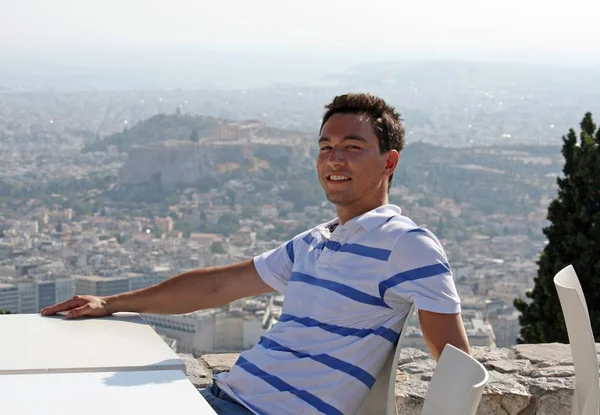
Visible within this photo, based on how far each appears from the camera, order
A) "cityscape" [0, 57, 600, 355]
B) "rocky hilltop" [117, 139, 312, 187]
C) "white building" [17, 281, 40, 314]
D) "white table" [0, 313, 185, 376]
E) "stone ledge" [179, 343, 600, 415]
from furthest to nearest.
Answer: "rocky hilltop" [117, 139, 312, 187] → "cityscape" [0, 57, 600, 355] → "white building" [17, 281, 40, 314] → "stone ledge" [179, 343, 600, 415] → "white table" [0, 313, 185, 376]

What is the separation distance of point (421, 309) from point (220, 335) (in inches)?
339

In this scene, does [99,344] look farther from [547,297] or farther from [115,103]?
[115,103]

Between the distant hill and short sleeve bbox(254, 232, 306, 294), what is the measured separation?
25559mm

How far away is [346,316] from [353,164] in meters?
0.36

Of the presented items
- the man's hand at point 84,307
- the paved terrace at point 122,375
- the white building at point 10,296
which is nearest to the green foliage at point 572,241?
the paved terrace at point 122,375

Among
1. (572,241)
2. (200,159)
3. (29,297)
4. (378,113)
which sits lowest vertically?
(29,297)

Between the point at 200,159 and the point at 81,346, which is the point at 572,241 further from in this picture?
the point at 200,159

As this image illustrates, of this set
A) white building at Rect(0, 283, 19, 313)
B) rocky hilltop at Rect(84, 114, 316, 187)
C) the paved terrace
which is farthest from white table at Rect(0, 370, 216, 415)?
rocky hilltop at Rect(84, 114, 316, 187)

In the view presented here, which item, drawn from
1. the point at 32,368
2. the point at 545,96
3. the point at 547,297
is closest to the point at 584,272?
the point at 547,297

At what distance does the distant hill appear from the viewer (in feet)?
92.1

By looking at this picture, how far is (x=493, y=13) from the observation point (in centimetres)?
4009

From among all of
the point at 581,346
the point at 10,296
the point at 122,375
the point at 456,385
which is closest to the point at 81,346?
the point at 122,375

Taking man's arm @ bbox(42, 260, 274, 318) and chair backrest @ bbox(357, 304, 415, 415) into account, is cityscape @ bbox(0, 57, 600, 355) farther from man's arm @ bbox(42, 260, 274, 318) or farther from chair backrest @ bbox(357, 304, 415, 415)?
chair backrest @ bbox(357, 304, 415, 415)

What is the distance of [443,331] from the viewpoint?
1.80 meters
